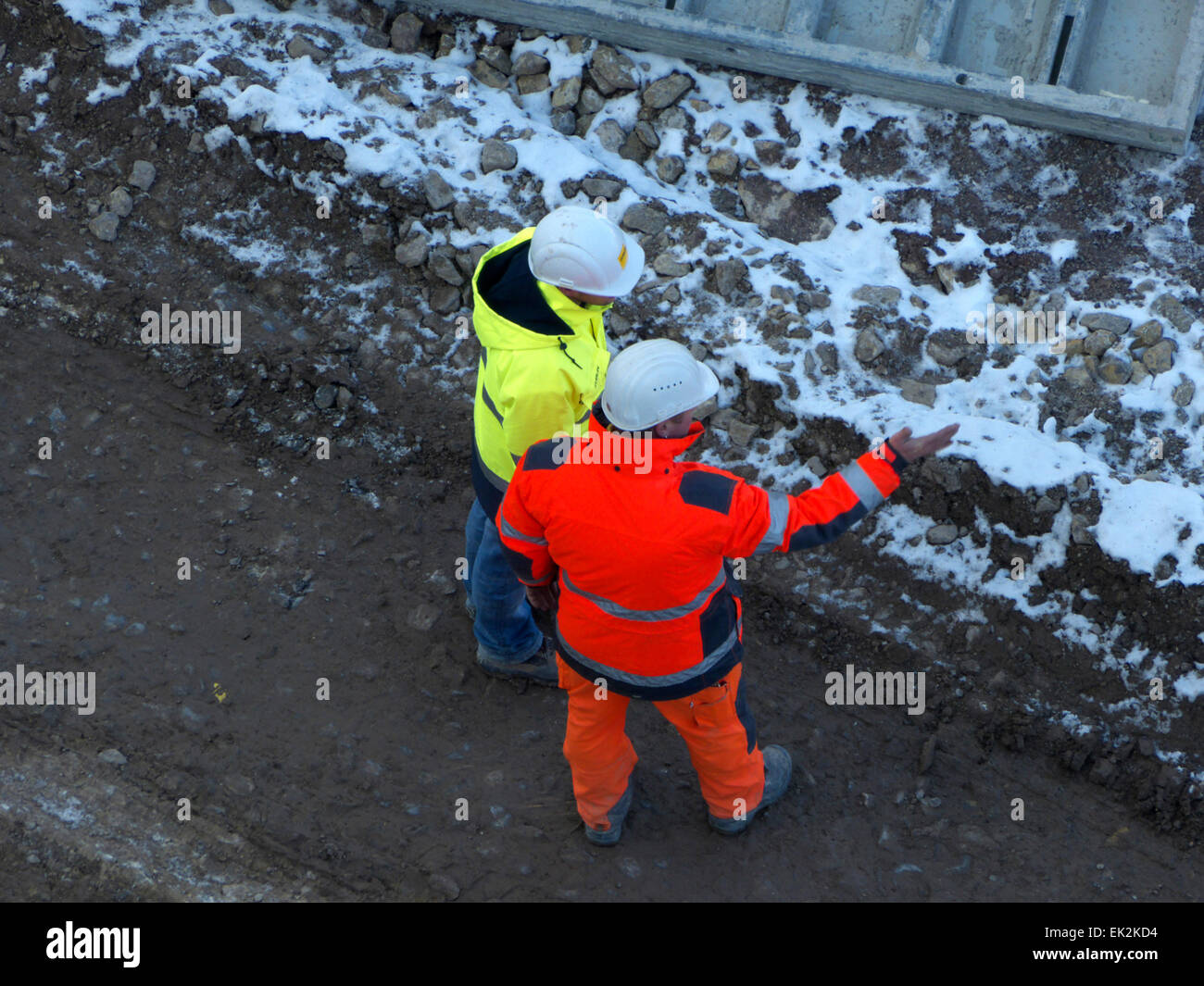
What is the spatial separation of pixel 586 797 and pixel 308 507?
2.19 meters

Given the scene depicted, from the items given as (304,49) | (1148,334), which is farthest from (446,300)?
(1148,334)

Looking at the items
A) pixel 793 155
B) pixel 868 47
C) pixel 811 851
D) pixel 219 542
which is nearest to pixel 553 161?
pixel 793 155

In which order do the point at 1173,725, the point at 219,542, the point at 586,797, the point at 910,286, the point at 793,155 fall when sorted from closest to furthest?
the point at 586,797, the point at 1173,725, the point at 219,542, the point at 910,286, the point at 793,155

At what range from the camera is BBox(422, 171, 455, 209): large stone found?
596 cm

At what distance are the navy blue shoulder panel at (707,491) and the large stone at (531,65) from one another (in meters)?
4.12

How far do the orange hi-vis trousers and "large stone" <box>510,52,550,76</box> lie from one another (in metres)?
4.03

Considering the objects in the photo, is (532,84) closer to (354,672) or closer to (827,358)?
(827,358)

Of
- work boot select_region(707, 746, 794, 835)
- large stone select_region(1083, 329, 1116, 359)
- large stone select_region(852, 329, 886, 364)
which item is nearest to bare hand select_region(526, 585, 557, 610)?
work boot select_region(707, 746, 794, 835)

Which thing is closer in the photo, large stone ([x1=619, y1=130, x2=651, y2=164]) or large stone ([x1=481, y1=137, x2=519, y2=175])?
large stone ([x1=481, y1=137, x2=519, y2=175])

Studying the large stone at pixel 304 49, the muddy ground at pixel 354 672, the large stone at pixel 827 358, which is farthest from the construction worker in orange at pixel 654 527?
the large stone at pixel 304 49

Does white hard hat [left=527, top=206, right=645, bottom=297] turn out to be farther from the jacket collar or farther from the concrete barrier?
the concrete barrier

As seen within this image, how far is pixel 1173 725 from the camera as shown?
462cm

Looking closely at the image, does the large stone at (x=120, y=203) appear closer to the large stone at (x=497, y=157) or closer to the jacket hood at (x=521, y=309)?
the large stone at (x=497, y=157)

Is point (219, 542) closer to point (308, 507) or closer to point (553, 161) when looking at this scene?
point (308, 507)
